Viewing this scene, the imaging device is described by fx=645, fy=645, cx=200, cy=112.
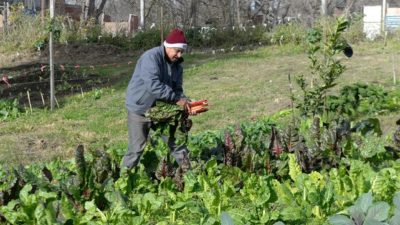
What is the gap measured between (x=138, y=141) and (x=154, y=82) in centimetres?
63

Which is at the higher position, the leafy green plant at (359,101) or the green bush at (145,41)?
the green bush at (145,41)

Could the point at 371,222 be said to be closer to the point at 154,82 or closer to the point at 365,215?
the point at 365,215

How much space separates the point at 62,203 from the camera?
15.0 ft

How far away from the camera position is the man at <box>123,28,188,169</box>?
535cm

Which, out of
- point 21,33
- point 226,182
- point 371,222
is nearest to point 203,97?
point 226,182

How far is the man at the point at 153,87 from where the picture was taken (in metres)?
5.35

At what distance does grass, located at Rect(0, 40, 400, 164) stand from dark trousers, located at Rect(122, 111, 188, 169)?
1.60m

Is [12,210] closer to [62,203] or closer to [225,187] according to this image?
[62,203]

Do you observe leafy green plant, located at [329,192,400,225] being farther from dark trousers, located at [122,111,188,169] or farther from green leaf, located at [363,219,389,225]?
dark trousers, located at [122,111,188,169]

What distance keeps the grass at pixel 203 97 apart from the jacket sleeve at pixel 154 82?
81.0 inches

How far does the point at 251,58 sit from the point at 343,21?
12413 mm

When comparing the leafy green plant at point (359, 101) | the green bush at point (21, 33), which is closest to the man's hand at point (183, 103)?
the leafy green plant at point (359, 101)

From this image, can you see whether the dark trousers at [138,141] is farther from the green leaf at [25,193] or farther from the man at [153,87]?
the green leaf at [25,193]

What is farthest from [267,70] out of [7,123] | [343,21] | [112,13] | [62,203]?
[112,13]
